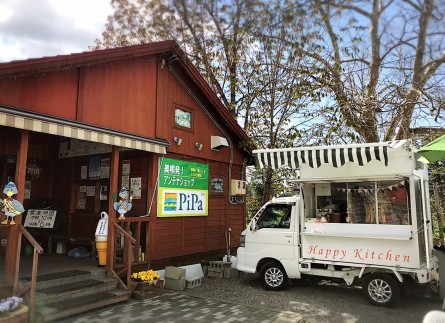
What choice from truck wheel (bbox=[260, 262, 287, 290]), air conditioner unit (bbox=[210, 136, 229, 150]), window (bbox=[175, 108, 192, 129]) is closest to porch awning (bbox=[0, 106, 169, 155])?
window (bbox=[175, 108, 192, 129])

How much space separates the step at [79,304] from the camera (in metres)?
5.34

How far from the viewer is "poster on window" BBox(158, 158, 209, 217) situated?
339 inches

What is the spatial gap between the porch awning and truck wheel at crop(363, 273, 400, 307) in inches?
196

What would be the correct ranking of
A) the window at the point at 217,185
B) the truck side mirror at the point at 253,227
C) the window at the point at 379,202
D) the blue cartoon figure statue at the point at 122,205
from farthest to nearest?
1. the window at the point at 217,185
2. the truck side mirror at the point at 253,227
3. the blue cartoon figure statue at the point at 122,205
4. the window at the point at 379,202

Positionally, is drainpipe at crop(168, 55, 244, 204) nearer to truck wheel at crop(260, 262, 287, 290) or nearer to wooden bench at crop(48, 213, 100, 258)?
truck wheel at crop(260, 262, 287, 290)

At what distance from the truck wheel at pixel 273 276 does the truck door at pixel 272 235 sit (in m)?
0.22

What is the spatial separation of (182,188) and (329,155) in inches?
149

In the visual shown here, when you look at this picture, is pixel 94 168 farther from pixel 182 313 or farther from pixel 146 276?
pixel 182 313

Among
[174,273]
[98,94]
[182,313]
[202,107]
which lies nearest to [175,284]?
[174,273]

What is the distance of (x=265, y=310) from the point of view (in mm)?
6297

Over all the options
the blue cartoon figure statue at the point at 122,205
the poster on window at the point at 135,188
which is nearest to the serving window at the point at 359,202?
the blue cartoon figure statue at the point at 122,205

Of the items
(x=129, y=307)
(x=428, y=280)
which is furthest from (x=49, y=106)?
(x=428, y=280)

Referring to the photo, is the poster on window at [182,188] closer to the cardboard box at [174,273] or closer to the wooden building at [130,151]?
the wooden building at [130,151]

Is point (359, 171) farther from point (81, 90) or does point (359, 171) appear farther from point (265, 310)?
point (81, 90)
